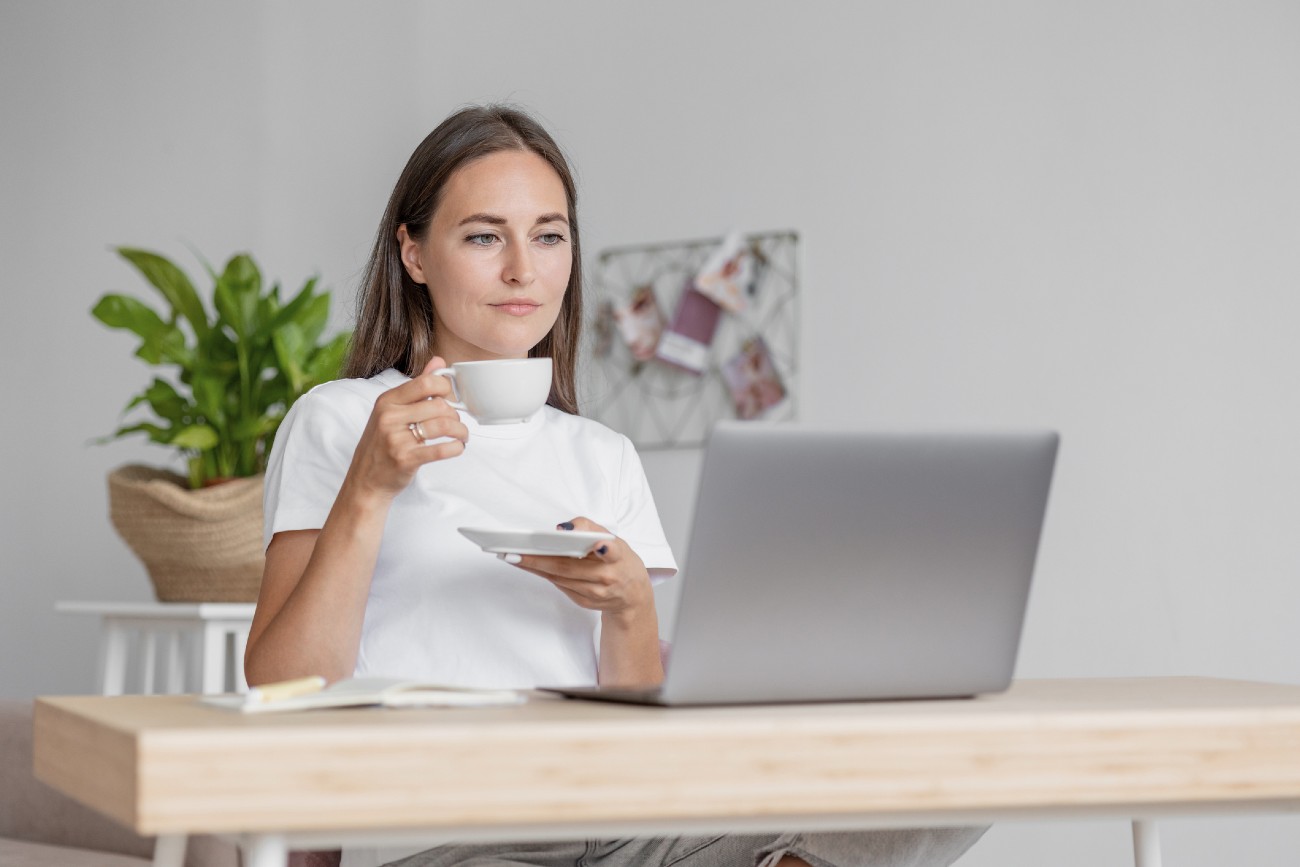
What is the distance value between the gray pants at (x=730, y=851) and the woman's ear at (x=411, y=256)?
2.14 feet

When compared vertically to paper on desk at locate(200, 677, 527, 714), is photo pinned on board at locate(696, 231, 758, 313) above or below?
above

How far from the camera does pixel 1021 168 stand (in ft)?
10.1

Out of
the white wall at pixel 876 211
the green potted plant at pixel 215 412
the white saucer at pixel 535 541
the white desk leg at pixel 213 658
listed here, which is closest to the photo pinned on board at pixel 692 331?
the white wall at pixel 876 211

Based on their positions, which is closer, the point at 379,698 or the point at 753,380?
the point at 379,698

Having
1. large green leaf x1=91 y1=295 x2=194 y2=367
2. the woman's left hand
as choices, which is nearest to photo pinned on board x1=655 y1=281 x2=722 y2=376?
large green leaf x1=91 y1=295 x2=194 y2=367

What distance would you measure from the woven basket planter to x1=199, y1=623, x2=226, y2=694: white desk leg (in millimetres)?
97

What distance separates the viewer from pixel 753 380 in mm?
3379

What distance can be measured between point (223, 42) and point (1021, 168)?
6.96ft

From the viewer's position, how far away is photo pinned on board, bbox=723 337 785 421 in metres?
3.35

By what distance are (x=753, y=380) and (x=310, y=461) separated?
6.69ft

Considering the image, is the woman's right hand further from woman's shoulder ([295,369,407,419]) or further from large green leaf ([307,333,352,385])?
large green leaf ([307,333,352,385])

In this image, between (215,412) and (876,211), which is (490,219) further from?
(876,211)

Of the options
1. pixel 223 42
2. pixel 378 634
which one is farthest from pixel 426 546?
pixel 223 42

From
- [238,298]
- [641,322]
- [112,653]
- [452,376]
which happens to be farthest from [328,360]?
[452,376]
